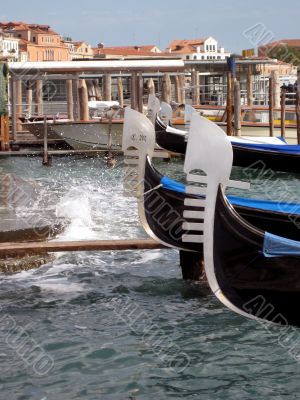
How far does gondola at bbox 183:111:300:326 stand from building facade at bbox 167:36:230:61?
77.6m

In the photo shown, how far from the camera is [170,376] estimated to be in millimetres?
4898

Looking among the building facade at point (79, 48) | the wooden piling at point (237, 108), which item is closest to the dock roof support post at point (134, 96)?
the wooden piling at point (237, 108)

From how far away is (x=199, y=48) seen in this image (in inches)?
3465

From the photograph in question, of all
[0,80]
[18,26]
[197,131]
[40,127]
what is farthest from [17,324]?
[18,26]

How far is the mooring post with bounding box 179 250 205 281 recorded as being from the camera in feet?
21.5

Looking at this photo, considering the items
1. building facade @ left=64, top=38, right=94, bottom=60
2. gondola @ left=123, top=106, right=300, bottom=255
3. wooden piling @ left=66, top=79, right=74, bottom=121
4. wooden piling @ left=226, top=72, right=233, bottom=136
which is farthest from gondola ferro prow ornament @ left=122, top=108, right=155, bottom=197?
building facade @ left=64, top=38, right=94, bottom=60

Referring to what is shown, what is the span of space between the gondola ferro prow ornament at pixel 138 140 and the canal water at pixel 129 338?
91 cm

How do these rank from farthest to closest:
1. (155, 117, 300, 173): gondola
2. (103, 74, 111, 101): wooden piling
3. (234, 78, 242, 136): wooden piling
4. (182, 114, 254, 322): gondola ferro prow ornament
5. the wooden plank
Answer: (103, 74, 111, 101): wooden piling → (234, 78, 242, 136): wooden piling → (155, 117, 300, 173): gondola → the wooden plank → (182, 114, 254, 322): gondola ferro prow ornament

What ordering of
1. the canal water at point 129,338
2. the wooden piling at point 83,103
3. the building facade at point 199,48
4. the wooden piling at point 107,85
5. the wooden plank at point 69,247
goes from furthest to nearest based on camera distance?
the building facade at point 199,48, the wooden piling at point 107,85, the wooden piling at point 83,103, the wooden plank at point 69,247, the canal water at point 129,338

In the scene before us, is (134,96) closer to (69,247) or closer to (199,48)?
(69,247)

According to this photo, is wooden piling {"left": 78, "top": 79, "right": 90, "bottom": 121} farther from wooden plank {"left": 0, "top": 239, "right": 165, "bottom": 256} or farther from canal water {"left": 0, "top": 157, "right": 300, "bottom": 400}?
wooden plank {"left": 0, "top": 239, "right": 165, "bottom": 256}

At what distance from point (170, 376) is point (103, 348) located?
590 millimetres

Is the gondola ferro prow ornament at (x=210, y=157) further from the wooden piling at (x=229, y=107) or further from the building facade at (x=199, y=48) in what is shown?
the building facade at (x=199, y=48)

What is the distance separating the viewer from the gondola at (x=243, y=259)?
14.6 ft
